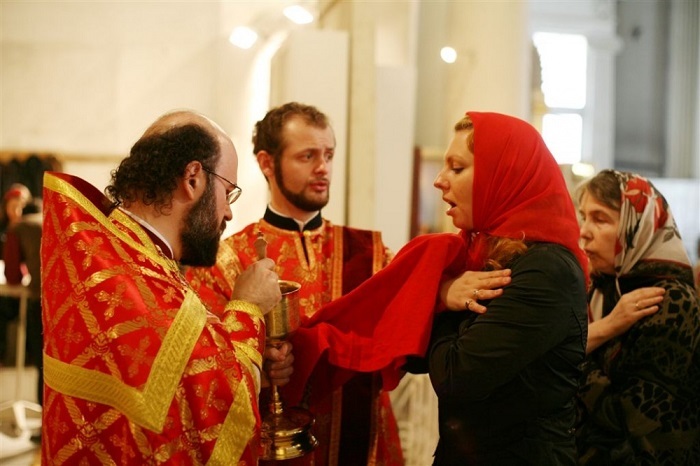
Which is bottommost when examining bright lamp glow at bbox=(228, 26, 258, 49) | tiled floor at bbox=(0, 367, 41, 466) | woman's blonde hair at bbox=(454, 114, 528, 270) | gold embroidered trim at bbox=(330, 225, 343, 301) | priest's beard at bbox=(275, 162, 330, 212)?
tiled floor at bbox=(0, 367, 41, 466)

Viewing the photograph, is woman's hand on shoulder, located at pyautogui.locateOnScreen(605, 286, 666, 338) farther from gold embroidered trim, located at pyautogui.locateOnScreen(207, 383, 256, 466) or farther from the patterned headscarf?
gold embroidered trim, located at pyautogui.locateOnScreen(207, 383, 256, 466)

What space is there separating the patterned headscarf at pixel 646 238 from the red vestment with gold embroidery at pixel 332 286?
0.88 metres

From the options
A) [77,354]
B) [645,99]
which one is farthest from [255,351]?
[645,99]

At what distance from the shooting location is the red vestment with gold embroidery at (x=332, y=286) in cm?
252

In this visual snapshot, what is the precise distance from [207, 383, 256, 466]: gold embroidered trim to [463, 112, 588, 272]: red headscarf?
0.75m

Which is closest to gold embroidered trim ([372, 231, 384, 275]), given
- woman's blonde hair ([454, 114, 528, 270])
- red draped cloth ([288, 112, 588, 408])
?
red draped cloth ([288, 112, 588, 408])

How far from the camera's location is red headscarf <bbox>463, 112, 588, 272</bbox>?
171cm

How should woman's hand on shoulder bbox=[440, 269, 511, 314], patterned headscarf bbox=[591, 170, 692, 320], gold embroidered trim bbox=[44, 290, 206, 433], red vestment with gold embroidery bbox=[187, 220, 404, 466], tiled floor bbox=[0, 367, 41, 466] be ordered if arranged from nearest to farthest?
gold embroidered trim bbox=[44, 290, 206, 433], woman's hand on shoulder bbox=[440, 269, 511, 314], patterned headscarf bbox=[591, 170, 692, 320], red vestment with gold embroidery bbox=[187, 220, 404, 466], tiled floor bbox=[0, 367, 41, 466]

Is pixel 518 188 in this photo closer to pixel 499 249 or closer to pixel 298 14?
pixel 499 249

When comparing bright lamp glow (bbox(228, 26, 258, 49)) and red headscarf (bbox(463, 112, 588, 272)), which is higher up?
bright lamp glow (bbox(228, 26, 258, 49))

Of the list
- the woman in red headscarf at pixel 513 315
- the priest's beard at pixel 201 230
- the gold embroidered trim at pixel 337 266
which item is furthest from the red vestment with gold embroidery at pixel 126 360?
the gold embroidered trim at pixel 337 266

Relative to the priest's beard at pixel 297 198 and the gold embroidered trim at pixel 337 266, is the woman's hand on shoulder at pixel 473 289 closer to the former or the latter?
the gold embroidered trim at pixel 337 266

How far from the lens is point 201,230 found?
1.88m

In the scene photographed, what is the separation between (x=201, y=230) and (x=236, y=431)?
0.55 metres
